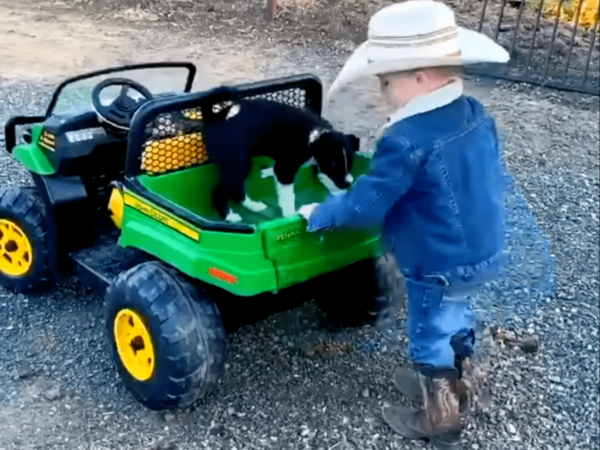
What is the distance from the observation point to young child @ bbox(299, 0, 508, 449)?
1.96m

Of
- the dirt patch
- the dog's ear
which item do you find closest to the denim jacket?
the dog's ear

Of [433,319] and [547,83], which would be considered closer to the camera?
[433,319]

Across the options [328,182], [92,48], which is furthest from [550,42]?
[328,182]

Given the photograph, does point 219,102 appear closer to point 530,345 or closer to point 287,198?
point 287,198

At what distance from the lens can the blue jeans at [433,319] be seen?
214cm

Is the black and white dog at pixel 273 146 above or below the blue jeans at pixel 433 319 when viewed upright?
above

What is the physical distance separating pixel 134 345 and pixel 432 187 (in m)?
0.83

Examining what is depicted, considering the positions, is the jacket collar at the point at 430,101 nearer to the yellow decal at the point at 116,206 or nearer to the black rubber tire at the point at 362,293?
the black rubber tire at the point at 362,293

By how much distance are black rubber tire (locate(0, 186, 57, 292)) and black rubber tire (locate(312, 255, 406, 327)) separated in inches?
30.4

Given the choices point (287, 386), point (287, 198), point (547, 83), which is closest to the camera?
point (287, 386)

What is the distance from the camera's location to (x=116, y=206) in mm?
2443

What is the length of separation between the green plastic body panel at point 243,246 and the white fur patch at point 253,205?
112mm

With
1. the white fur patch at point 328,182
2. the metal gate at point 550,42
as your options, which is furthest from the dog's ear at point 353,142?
the metal gate at point 550,42

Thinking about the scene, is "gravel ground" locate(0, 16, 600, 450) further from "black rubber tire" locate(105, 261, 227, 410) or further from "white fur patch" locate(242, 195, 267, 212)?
"white fur patch" locate(242, 195, 267, 212)
